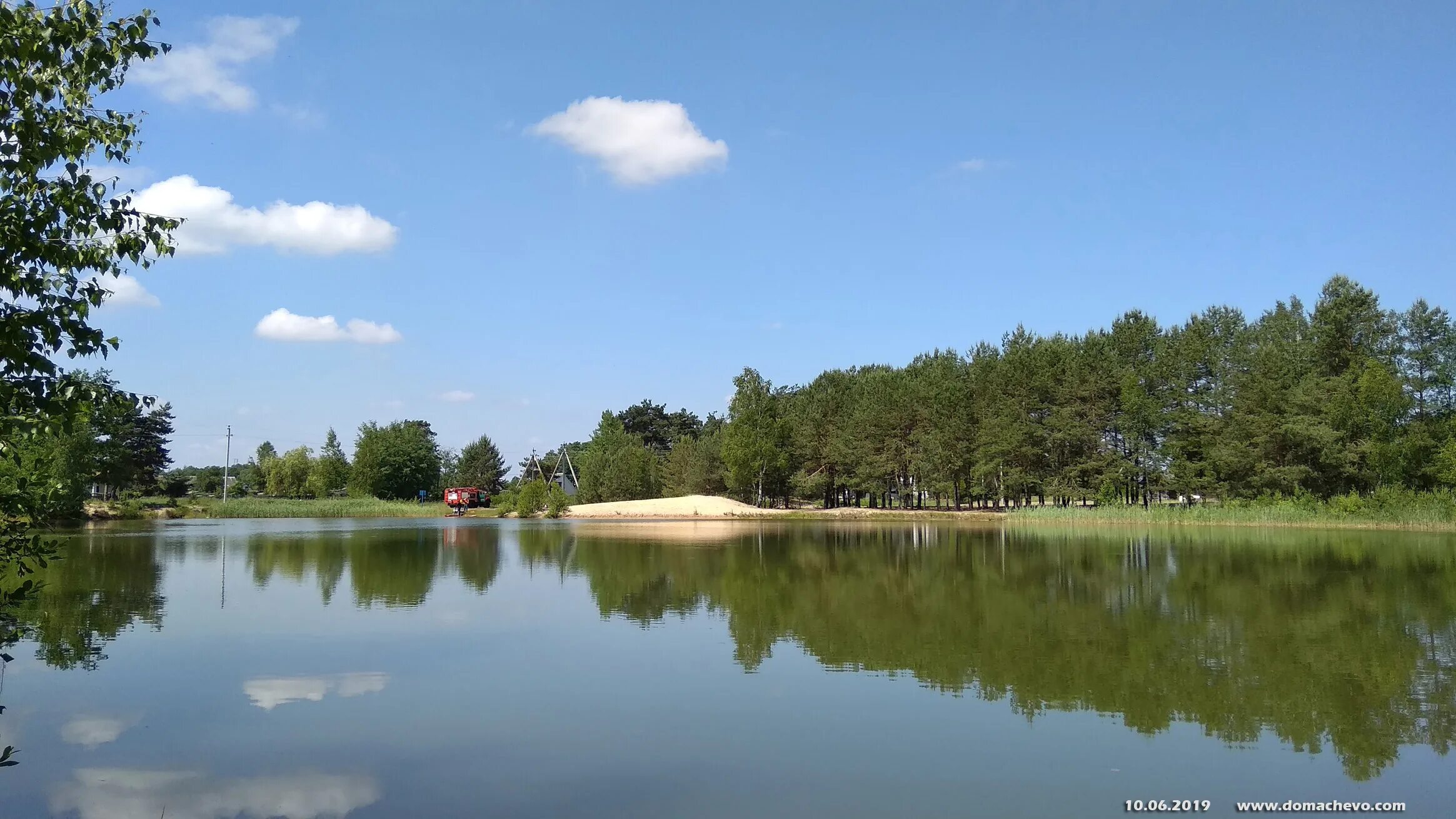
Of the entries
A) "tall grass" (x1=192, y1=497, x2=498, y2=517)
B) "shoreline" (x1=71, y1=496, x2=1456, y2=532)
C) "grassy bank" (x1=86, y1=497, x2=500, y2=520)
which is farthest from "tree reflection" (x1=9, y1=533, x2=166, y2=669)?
"tall grass" (x1=192, y1=497, x2=498, y2=517)

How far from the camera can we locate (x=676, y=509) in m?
69.5

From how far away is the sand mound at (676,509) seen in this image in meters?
68.0

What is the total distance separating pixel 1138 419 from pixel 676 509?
3299 centimetres

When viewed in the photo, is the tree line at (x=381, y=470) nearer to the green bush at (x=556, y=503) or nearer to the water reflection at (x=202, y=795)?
the green bush at (x=556, y=503)

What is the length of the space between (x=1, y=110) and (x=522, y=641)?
11.1 m

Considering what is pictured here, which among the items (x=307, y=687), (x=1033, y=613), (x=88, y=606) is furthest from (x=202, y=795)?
(x=1033, y=613)

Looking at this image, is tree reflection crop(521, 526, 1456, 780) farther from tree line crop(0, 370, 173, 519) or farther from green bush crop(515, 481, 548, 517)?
green bush crop(515, 481, 548, 517)

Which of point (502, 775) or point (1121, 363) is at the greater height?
point (1121, 363)

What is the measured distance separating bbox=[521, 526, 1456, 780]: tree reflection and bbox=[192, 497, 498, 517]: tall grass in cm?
4926

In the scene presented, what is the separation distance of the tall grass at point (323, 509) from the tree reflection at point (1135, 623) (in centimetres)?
4926

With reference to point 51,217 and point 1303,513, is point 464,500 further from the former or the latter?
point 51,217

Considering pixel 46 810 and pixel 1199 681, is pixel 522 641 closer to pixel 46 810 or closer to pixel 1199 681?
pixel 46 810

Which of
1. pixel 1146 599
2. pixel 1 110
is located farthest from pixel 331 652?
pixel 1146 599

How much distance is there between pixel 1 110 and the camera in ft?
16.1
